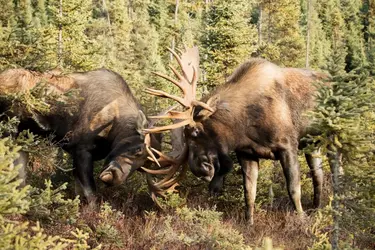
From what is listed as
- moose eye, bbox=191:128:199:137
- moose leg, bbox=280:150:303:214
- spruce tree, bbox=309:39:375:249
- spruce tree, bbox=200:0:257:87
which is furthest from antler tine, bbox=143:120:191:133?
spruce tree, bbox=200:0:257:87

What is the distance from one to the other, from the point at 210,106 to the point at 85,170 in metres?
2.13

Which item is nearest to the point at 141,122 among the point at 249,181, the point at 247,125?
the point at 247,125

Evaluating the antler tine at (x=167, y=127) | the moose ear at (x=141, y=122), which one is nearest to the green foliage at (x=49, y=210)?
the antler tine at (x=167, y=127)

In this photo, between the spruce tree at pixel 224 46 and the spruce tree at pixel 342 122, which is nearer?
the spruce tree at pixel 342 122

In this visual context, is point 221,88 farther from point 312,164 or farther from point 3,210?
point 3,210

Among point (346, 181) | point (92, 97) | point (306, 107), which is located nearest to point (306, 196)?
point (306, 107)

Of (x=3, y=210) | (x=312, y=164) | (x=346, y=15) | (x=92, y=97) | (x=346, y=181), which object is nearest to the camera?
(x=3, y=210)

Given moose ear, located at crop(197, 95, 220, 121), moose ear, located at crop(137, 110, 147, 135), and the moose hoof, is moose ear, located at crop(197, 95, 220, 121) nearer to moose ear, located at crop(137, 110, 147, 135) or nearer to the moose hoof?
moose ear, located at crop(137, 110, 147, 135)

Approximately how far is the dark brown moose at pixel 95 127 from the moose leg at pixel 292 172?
78.8 inches

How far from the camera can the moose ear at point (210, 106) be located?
→ 7.30m

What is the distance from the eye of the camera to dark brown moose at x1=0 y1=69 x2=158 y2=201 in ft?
23.5

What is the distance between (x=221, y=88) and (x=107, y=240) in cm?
326

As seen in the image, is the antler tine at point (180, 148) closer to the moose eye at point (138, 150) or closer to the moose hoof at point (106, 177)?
the moose eye at point (138, 150)

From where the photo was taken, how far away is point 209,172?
23.7 ft
